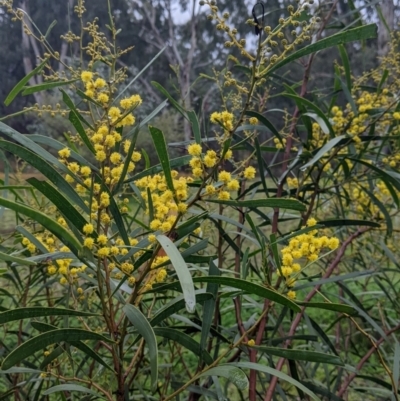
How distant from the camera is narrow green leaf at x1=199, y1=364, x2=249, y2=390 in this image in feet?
1.33

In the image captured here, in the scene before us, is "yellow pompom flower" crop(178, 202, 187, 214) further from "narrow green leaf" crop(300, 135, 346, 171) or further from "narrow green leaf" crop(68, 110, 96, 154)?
"narrow green leaf" crop(300, 135, 346, 171)

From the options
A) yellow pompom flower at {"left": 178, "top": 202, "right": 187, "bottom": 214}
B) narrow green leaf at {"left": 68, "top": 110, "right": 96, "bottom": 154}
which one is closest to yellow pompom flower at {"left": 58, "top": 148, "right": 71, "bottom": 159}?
narrow green leaf at {"left": 68, "top": 110, "right": 96, "bottom": 154}

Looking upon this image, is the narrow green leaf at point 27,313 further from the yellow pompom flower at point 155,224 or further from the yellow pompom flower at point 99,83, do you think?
the yellow pompom flower at point 99,83

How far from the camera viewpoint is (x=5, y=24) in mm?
11234

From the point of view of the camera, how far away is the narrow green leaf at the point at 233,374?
406mm

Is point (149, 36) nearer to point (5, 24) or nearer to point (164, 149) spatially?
point (5, 24)

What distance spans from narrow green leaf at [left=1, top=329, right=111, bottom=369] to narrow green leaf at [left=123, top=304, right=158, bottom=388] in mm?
42

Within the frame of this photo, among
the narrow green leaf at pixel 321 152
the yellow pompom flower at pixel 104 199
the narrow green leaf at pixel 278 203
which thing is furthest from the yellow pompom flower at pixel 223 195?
the narrow green leaf at pixel 321 152

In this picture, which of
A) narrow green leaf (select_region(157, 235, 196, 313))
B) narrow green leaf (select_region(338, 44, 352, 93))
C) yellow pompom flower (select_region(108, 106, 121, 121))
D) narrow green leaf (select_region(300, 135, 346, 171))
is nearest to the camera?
narrow green leaf (select_region(157, 235, 196, 313))

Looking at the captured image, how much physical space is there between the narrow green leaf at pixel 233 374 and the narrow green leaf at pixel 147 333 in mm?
68

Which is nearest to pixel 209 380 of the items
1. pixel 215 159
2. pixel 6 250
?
pixel 6 250

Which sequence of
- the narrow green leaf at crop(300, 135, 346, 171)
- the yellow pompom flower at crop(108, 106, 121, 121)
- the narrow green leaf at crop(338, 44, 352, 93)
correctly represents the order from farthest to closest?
1. the narrow green leaf at crop(338, 44, 352, 93)
2. the narrow green leaf at crop(300, 135, 346, 171)
3. the yellow pompom flower at crop(108, 106, 121, 121)

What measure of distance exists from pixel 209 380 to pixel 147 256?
437 mm

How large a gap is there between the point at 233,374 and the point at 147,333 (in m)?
0.09
